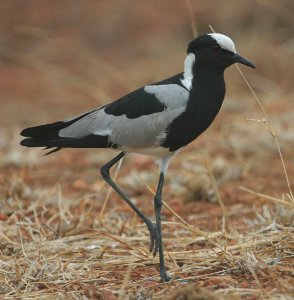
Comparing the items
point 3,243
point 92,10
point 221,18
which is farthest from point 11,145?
point 92,10

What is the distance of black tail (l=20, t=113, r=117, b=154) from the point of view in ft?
14.3

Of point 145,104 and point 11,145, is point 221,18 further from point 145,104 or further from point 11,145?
point 145,104

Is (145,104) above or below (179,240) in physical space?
above

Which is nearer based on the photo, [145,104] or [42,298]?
[42,298]

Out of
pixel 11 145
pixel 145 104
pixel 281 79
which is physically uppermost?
pixel 145 104

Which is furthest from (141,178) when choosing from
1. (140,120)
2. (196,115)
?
(196,115)

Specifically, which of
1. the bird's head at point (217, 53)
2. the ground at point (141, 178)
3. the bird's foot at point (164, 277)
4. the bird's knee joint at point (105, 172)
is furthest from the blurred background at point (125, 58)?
the bird's foot at point (164, 277)

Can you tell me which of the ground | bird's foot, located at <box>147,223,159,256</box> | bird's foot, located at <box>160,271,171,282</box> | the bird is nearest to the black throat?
the bird

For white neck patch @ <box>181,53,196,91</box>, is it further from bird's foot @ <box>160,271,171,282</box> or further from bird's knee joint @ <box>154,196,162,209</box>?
bird's foot @ <box>160,271,171,282</box>

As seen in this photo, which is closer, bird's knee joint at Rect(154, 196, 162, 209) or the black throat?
the black throat

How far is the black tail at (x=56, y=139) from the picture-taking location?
4.36 m

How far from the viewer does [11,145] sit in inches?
325

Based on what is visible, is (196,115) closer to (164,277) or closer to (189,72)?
(189,72)

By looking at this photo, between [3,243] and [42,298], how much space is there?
96cm
